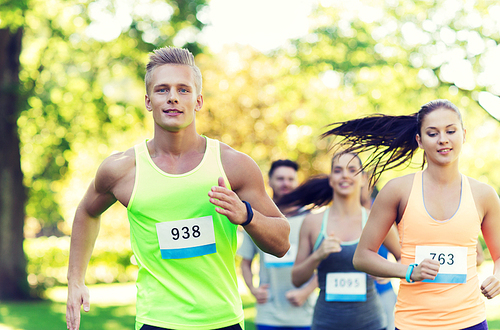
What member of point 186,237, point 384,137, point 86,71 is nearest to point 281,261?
point 384,137

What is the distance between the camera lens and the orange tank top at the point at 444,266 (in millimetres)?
2908

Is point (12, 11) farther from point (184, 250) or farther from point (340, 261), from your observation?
point (184, 250)

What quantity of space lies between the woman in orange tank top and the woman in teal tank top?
0.82m

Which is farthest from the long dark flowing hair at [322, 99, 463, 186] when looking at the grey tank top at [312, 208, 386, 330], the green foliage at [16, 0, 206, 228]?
the green foliage at [16, 0, 206, 228]

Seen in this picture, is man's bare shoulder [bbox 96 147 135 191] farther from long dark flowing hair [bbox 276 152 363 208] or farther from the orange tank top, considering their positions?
long dark flowing hair [bbox 276 152 363 208]

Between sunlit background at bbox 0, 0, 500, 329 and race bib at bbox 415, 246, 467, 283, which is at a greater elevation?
sunlit background at bbox 0, 0, 500, 329

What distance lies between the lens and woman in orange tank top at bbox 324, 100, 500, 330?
2.91 meters

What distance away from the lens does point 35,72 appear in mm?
13312

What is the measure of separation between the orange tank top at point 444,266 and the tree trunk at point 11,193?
477 inches

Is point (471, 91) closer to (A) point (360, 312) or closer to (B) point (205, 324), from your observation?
(A) point (360, 312)

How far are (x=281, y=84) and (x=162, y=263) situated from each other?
12.4m

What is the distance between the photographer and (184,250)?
2.72 m

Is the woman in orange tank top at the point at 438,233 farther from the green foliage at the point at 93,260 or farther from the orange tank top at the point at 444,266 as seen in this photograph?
the green foliage at the point at 93,260

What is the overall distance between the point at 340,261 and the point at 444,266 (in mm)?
1439
